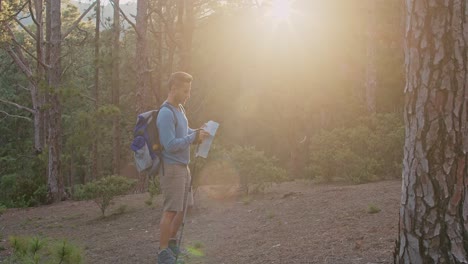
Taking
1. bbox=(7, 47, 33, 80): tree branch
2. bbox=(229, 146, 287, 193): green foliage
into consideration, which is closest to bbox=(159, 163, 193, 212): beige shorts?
bbox=(229, 146, 287, 193): green foliage

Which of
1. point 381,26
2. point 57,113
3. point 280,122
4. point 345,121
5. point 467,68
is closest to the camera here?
point 467,68

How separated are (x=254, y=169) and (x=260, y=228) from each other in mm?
2956

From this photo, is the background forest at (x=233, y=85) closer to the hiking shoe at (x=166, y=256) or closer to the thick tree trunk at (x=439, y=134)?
the hiking shoe at (x=166, y=256)

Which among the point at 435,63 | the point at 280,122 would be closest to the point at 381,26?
the point at 280,122

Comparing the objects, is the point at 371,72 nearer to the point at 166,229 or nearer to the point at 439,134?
the point at 166,229

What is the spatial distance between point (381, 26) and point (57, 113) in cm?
1341

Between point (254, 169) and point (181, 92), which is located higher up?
point (181, 92)

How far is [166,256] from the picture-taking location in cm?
509

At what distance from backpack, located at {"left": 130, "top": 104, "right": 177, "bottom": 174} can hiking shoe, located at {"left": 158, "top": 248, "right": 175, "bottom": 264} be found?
2.45 ft

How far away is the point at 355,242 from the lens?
5.69 meters

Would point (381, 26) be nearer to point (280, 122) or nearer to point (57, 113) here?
point (280, 122)

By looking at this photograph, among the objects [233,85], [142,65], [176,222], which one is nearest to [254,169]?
[176,222]

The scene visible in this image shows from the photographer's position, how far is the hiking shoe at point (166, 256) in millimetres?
5074

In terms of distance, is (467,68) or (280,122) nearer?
(467,68)
